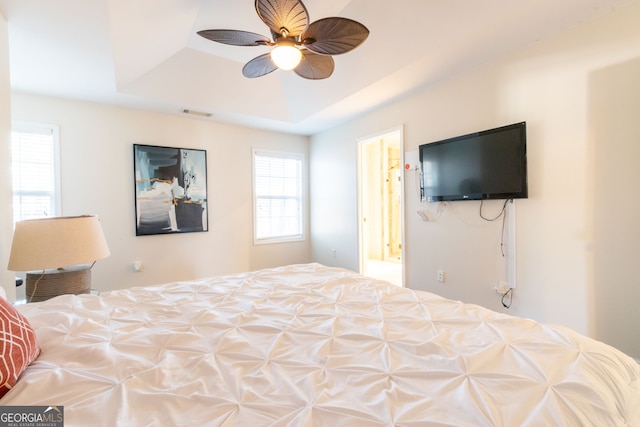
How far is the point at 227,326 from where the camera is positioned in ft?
3.88

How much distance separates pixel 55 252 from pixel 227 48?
7.96 ft

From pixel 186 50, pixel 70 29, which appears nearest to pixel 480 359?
pixel 70 29

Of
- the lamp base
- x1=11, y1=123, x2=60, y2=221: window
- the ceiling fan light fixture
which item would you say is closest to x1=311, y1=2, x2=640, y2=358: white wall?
the ceiling fan light fixture

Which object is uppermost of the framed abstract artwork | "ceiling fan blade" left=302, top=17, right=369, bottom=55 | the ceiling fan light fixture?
"ceiling fan blade" left=302, top=17, right=369, bottom=55

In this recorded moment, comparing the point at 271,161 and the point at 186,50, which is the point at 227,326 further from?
the point at 271,161

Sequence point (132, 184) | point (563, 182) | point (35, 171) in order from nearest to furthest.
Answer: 1. point (563, 182)
2. point (35, 171)
3. point (132, 184)

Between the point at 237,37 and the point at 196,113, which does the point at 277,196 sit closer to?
the point at 196,113

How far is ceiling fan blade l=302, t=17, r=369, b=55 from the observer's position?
162cm

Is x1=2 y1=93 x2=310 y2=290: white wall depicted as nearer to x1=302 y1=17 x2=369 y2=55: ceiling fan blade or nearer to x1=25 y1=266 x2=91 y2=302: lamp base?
x1=25 y1=266 x2=91 y2=302: lamp base

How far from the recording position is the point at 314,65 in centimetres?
214

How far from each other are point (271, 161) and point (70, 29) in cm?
280

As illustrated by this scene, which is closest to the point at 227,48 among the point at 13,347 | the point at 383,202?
the point at 13,347

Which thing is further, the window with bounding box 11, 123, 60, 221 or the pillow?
the window with bounding box 11, 123, 60, 221

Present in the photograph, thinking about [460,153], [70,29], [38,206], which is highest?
[70,29]
